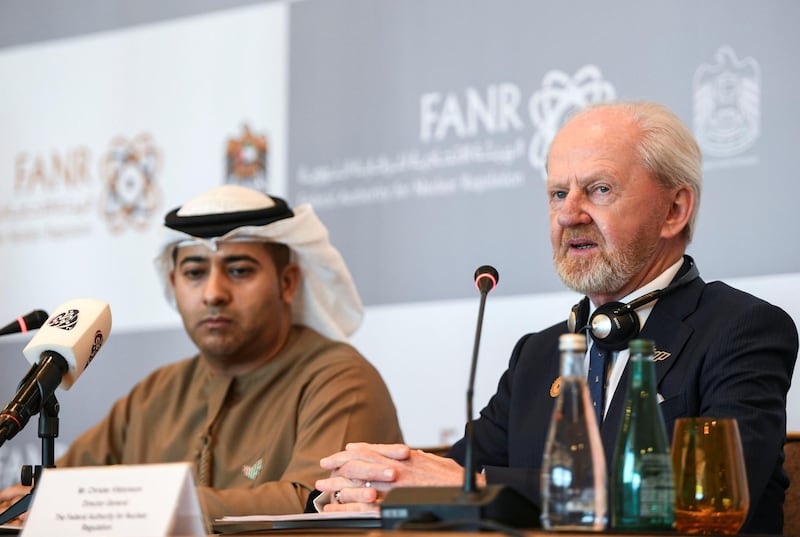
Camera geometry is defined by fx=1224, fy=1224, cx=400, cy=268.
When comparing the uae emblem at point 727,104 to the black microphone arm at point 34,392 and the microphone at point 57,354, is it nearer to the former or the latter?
the microphone at point 57,354

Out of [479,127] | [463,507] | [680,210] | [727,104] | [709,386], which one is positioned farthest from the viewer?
[479,127]

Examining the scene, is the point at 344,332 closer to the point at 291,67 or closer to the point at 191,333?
the point at 191,333

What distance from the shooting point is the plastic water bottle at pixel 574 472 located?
1.67 metres

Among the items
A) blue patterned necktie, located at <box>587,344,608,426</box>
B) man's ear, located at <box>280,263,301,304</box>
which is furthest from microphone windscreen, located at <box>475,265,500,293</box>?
man's ear, located at <box>280,263,301,304</box>

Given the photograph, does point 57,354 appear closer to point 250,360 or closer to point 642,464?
point 642,464

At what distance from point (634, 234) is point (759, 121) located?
898 mm

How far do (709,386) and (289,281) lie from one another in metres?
1.71

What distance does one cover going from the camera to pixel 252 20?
4.48m

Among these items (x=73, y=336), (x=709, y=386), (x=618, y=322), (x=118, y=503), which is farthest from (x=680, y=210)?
→ (x=118, y=503)

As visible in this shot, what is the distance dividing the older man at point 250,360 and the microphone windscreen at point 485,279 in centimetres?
141

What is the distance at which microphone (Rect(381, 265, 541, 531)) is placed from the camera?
163 cm

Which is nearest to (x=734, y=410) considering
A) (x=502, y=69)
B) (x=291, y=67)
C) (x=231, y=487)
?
(x=231, y=487)

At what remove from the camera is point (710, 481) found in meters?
1.78

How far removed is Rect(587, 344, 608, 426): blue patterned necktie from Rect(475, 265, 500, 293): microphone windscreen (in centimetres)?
63
